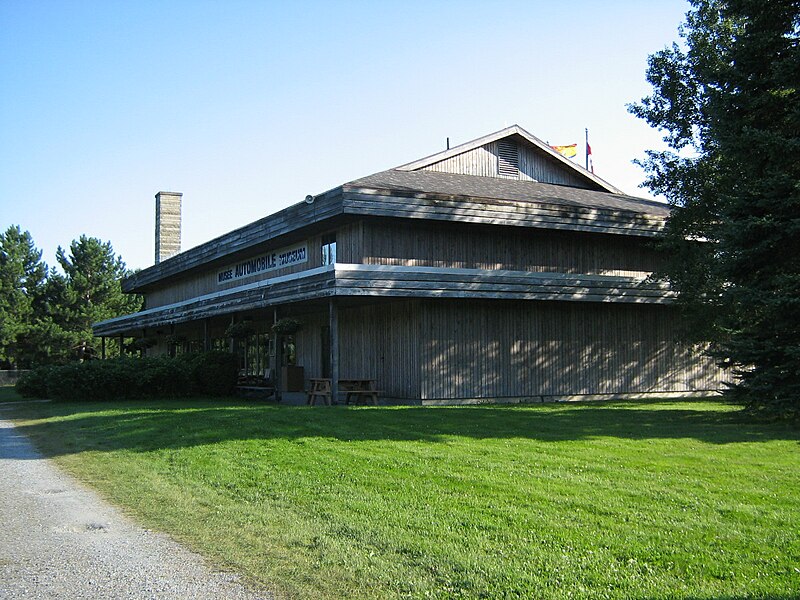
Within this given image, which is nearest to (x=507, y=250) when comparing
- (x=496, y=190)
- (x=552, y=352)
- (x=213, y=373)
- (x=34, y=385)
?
(x=496, y=190)

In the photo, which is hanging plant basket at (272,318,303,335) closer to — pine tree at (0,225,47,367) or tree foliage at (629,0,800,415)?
tree foliage at (629,0,800,415)

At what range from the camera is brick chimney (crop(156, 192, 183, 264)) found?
46.4m

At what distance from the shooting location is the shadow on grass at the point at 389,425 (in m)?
13.8

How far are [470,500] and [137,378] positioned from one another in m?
19.6

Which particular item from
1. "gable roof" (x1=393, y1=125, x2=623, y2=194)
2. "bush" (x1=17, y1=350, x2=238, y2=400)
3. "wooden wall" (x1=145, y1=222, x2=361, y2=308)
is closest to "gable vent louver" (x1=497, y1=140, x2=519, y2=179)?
"gable roof" (x1=393, y1=125, x2=623, y2=194)

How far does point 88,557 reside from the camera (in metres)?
6.87

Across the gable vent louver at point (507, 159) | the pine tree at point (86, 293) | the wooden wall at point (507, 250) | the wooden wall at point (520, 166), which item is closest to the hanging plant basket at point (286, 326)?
the wooden wall at point (507, 250)

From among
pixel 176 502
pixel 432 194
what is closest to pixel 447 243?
pixel 432 194

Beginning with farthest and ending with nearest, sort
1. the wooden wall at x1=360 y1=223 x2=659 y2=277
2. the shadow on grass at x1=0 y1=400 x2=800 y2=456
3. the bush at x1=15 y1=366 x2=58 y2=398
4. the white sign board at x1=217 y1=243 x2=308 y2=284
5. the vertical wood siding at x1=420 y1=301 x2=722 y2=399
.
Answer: the bush at x1=15 y1=366 x2=58 y2=398, the white sign board at x1=217 y1=243 x2=308 y2=284, the wooden wall at x1=360 y1=223 x2=659 y2=277, the vertical wood siding at x1=420 y1=301 x2=722 y2=399, the shadow on grass at x1=0 y1=400 x2=800 y2=456

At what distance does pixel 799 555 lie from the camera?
252 inches

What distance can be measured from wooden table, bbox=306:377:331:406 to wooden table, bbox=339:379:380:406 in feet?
1.22

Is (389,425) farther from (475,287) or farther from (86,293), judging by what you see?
(86,293)

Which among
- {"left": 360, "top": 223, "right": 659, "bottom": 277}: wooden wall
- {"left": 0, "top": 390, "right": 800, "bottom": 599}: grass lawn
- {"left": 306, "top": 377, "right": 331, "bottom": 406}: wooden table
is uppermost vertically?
{"left": 360, "top": 223, "right": 659, "bottom": 277}: wooden wall

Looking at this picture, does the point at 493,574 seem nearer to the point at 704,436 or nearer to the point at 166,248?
the point at 704,436
